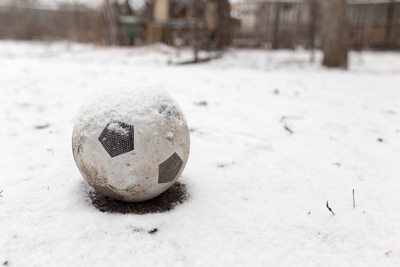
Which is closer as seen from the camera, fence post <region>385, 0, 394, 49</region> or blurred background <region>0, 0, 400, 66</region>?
blurred background <region>0, 0, 400, 66</region>

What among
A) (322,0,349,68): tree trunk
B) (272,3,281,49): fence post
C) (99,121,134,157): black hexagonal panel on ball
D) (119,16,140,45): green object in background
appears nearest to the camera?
(99,121,134,157): black hexagonal panel on ball

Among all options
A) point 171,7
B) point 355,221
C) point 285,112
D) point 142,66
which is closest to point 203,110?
point 285,112

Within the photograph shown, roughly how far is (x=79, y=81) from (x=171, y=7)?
9.02 metres

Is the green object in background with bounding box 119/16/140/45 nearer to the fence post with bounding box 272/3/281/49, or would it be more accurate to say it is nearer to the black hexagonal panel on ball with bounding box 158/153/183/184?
the fence post with bounding box 272/3/281/49

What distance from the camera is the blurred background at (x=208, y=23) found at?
12.7m

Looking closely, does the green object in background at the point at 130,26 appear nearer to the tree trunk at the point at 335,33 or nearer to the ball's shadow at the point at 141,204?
the tree trunk at the point at 335,33

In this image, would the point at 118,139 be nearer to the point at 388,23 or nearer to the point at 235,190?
the point at 235,190

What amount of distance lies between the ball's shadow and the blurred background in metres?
9.55

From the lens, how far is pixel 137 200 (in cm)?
201

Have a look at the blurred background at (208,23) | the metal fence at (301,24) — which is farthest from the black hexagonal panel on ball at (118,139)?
the metal fence at (301,24)

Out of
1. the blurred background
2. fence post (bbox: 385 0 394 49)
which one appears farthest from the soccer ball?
fence post (bbox: 385 0 394 49)

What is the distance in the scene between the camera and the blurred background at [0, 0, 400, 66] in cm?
1268

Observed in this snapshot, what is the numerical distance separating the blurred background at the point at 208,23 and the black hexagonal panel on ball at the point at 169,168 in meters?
9.62

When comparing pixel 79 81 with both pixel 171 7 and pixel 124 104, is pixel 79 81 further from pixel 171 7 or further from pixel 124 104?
pixel 171 7
